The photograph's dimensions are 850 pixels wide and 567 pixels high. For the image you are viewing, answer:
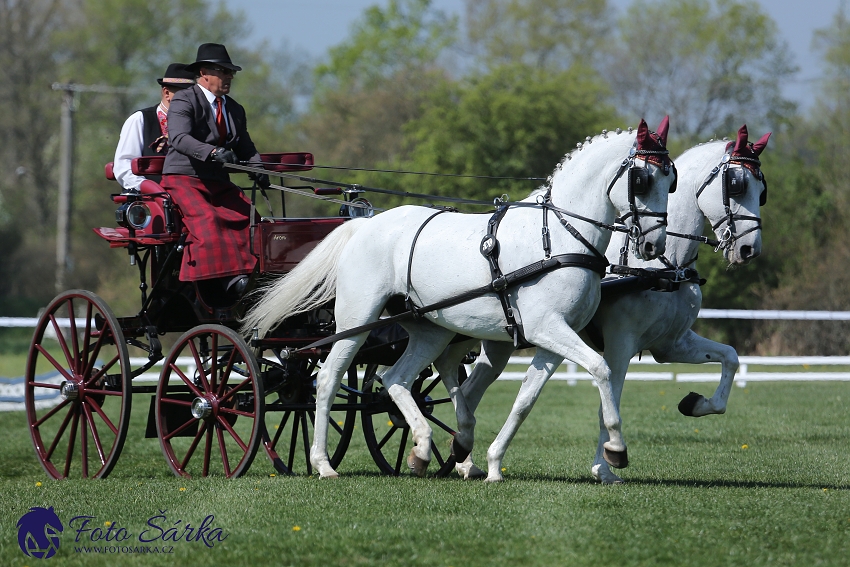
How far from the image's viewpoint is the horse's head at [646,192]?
6676 mm

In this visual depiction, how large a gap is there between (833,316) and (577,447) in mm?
8095

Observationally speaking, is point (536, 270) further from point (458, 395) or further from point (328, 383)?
point (328, 383)

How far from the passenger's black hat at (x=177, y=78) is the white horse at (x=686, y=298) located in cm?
320

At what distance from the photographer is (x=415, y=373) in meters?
7.55

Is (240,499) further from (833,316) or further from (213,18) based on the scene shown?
(213,18)

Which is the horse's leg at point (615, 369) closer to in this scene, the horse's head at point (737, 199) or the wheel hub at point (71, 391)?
the horse's head at point (737, 199)

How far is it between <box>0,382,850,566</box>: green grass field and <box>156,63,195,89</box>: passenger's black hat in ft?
9.71

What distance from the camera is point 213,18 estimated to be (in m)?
40.0

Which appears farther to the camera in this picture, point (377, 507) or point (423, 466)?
point (423, 466)

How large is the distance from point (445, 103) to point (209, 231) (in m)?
26.2

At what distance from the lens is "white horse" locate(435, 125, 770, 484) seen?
729 centimetres

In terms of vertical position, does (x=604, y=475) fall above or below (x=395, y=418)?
below

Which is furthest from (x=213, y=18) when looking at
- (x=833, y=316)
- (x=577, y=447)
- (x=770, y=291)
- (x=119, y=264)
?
(x=577, y=447)

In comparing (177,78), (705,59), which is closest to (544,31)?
(705,59)
